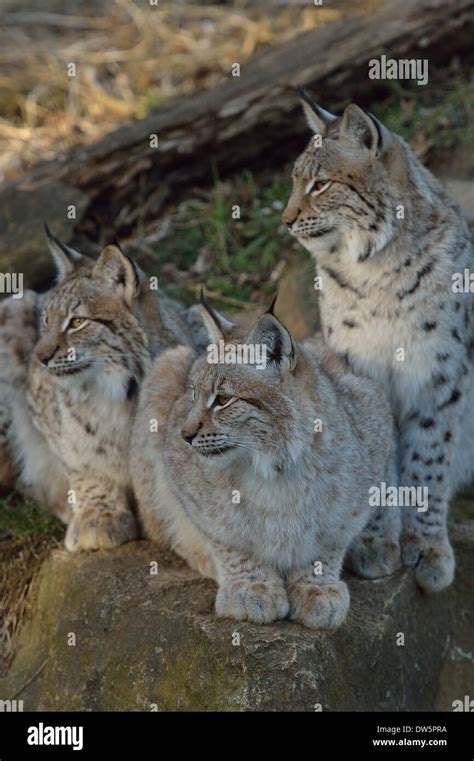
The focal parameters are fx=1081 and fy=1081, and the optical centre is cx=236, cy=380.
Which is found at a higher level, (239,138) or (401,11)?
(401,11)

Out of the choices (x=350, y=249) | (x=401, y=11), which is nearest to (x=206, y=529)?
(x=350, y=249)

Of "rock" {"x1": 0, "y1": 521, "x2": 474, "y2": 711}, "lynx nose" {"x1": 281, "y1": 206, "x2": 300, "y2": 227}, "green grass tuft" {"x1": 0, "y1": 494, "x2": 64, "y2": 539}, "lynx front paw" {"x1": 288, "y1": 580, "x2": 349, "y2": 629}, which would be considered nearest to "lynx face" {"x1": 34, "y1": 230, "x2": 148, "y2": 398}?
"lynx nose" {"x1": 281, "y1": 206, "x2": 300, "y2": 227}

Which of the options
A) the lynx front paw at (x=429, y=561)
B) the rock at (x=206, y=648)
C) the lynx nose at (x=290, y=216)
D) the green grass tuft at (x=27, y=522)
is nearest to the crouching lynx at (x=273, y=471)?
the rock at (x=206, y=648)

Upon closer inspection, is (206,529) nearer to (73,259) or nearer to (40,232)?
(73,259)

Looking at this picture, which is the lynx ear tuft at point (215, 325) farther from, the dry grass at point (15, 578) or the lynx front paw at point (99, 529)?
the dry grass at point (15, 578)

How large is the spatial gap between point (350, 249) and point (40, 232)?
2.81m

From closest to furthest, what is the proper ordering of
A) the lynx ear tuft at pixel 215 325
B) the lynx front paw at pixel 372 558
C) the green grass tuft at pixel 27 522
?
the lynx ear tuft at pixel 215 325 → the lynx front paw at pixel 372 558 → the green grass tuft at pixel 27 522

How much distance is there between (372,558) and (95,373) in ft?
5.47

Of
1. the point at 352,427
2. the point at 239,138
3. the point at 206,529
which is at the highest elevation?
the point at 239,138

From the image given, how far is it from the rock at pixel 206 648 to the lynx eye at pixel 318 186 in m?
1.89

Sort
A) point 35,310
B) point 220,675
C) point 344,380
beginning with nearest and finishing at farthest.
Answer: point 220,675 < point 344,380 < point 35,310

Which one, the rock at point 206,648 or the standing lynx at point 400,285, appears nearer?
the rock at point 206,648

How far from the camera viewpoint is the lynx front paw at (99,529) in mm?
5570

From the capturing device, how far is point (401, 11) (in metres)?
8.46
